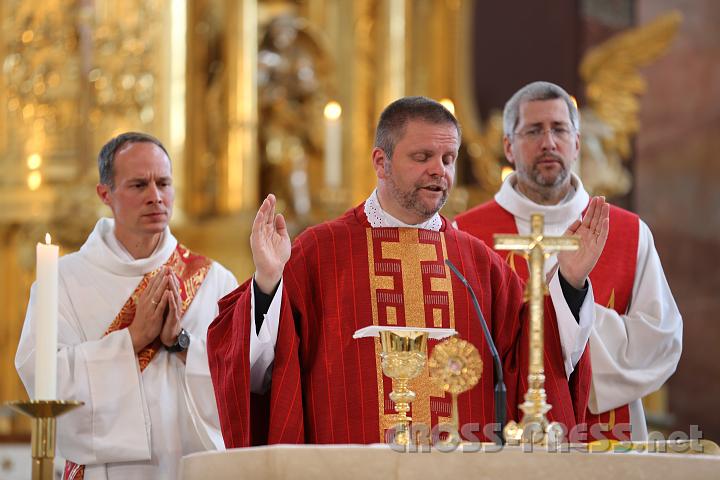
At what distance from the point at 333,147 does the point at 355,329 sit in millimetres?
3062

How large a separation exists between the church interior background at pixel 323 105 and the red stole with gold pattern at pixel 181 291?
209 cm

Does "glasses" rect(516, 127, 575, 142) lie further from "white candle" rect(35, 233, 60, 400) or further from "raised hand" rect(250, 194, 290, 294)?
"white candle" rect(35, 233, 60, 400)

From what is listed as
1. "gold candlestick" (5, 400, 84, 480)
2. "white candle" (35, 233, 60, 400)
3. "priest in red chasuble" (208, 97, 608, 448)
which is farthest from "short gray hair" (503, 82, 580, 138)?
"gold candlestick" (5, 400, 84, 480)

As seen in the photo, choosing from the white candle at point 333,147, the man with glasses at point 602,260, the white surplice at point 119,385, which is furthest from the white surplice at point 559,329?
the white candle at point 333,147

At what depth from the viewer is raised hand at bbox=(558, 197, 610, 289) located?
3.62 meters

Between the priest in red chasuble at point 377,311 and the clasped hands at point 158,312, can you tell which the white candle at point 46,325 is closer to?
the priest in red chasuble at point 377,311

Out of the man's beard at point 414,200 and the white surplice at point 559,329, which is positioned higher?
the man's beard at point 414,200

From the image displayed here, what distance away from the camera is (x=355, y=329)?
414cm

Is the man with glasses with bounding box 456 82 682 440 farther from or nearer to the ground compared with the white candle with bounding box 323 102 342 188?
nearer to the ground

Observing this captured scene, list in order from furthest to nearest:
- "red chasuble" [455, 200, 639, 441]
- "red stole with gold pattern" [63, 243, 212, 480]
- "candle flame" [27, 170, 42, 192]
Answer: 1. "candle flame" [27, 170, 42, 192]
2. "red chasuble" [455, 200, 639, 441]
3. "red stole with gold pattern" [63, 243, 212, 480]

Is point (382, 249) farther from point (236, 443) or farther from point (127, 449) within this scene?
point (127, 449)

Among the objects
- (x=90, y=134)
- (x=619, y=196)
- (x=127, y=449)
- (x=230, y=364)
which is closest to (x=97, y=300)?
(x=127, y=449)

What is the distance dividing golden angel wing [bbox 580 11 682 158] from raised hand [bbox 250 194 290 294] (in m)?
5.26

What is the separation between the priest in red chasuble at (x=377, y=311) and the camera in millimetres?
3908
